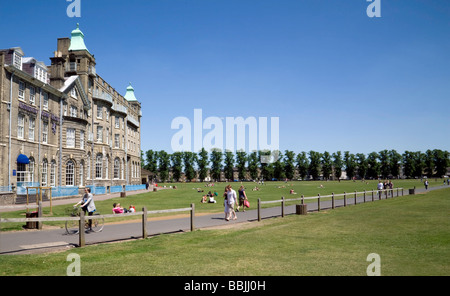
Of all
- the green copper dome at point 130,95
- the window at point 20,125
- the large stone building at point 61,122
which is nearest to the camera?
the large stone building at point 61,122

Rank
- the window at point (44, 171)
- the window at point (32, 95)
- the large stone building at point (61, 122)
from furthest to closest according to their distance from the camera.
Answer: the window at point (44, 171)
the window at point (32, 95)
the large stone building at point (61, 122)

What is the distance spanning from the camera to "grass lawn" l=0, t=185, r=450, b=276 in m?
7.82

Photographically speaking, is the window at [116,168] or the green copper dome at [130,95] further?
the green copper dome at [130,95]

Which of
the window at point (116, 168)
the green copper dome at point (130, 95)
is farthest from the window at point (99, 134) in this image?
the green copper dome at point (130, 95)

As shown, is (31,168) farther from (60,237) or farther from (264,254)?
(264,254)

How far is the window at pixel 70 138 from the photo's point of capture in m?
42.9

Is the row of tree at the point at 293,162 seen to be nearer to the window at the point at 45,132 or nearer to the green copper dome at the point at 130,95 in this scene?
the green copper dome at the point at 130,95

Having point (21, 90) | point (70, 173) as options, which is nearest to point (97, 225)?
point (21, 90)

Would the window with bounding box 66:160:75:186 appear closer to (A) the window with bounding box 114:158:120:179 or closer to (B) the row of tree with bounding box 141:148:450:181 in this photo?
(A) the window with bounding box 114:158:120:179

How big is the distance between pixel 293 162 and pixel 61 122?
131508 millimetres
